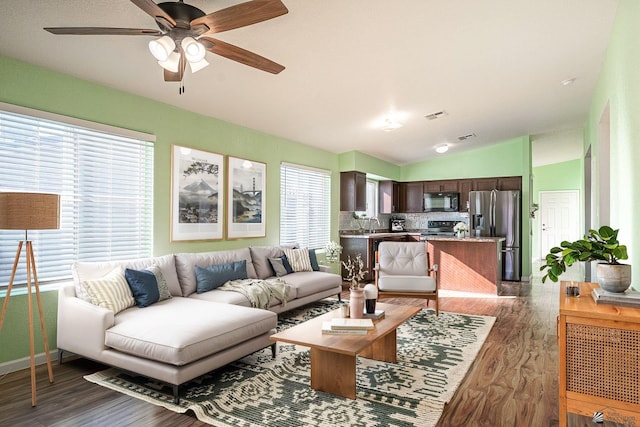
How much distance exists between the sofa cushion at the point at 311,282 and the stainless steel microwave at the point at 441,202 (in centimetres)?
430

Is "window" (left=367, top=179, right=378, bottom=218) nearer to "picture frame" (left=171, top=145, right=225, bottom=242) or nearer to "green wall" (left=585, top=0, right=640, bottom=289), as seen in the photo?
"picture frame" (left=171, top=145, right=225, bottom=242)

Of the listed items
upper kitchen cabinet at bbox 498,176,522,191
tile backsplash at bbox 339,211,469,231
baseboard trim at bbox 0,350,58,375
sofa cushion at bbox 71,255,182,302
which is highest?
upper kitchen cabinet at bbox 498,176,522,191

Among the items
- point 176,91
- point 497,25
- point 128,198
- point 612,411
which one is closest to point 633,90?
point 497,25

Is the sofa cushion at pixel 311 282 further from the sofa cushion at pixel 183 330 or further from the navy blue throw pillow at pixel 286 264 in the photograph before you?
the sofa cushion at pixel 183 330

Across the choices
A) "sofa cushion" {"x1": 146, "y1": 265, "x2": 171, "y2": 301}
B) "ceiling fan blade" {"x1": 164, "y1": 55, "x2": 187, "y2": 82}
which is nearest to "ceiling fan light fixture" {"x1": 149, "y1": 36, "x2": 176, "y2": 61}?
"ceiling fan blade" {"x1": 164, "y1": 55, "x2": 187, "y2": 82}

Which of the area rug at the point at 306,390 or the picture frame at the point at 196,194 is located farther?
the picture frame at the point at 196,194

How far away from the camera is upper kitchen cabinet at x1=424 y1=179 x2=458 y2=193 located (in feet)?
29.3

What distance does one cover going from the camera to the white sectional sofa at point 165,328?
2631mm

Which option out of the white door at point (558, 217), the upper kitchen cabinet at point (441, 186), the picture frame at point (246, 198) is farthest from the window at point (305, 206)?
the white door at point (558, 217)

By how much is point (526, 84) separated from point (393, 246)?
8.71ft

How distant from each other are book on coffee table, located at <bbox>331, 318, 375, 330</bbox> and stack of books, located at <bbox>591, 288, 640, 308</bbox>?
1.44 metres

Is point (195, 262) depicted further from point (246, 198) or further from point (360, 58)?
point (360, 58)

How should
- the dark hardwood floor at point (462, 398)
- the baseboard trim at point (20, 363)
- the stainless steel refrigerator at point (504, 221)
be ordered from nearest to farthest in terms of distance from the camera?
1. the dark hardwood floor at point (462, 398)
2. the baseboard trim at point (20, 363)
3. the stainless steel refrigerator at point (504, 221)

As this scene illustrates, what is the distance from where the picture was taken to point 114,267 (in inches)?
139
